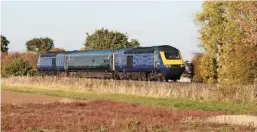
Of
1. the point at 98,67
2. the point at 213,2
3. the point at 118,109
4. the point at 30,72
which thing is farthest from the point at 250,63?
the point at 30,72

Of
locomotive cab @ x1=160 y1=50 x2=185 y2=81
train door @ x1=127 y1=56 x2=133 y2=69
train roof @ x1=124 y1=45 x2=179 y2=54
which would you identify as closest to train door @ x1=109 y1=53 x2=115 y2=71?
train door @ x1=127 y1=56 x2=133 y2=69

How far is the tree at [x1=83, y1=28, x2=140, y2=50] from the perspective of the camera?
75.8 meters

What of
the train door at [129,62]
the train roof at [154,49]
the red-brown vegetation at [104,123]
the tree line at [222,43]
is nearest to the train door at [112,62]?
the train door at [129,62]

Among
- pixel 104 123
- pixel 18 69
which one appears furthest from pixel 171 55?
pixel 18 69

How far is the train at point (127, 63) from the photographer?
4041 cm

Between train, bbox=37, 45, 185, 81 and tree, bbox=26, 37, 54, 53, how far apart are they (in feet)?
200

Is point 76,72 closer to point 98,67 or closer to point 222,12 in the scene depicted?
point 98,67

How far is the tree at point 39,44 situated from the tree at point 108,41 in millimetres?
39532

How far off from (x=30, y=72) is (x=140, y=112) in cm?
4537

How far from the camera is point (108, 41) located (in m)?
75.9

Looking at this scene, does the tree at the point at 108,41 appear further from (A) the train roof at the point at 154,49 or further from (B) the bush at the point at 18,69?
(A) the train roof at the point at 154,49

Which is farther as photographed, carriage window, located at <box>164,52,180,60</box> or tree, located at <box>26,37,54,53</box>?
tree, located at <box>26,37,54,53</box>

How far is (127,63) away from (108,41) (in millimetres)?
32413

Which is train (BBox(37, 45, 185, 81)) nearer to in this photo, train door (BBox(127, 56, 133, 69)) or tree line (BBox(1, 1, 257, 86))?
train door (BBox(127, 56, 133, 69))
